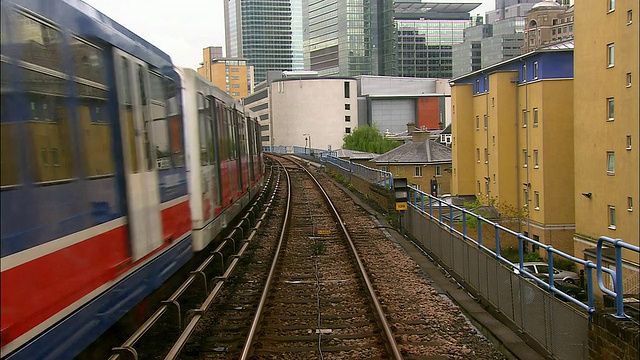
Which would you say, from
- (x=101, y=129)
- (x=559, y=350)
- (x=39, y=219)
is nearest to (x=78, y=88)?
(x=101, y=129)

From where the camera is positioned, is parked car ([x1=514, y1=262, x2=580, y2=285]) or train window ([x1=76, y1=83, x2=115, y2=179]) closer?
train window ([x1=76, y1=83, x2=115, y2=179])

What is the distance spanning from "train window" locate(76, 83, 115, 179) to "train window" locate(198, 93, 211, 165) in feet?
13.5

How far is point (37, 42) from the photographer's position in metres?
3.97

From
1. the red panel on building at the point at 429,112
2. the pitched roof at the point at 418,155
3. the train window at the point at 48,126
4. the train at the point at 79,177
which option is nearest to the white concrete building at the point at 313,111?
the red panel on building at the point at 429,112

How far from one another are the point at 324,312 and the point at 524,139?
115ft

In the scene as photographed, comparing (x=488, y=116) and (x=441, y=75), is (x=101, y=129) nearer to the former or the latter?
(x=488, y=116)

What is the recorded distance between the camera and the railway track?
6770 millimetres

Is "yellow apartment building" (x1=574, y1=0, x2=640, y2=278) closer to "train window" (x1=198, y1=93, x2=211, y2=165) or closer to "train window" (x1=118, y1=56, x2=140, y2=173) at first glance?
"train window" (x1=118, y1=56, x2=140, y2=173)

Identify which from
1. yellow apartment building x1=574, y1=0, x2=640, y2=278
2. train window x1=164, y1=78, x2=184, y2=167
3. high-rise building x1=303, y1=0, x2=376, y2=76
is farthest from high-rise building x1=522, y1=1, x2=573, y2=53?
train window x1=164, y1=78, x2=184, y2=167

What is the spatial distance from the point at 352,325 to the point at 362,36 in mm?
140975

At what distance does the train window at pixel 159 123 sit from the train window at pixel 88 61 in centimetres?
156

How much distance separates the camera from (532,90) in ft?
129

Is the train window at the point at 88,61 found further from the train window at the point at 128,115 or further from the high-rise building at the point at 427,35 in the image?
the high-rise building at the point at 427,35

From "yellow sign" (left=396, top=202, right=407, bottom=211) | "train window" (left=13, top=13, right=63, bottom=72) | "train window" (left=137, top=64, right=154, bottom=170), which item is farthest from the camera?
"yellow sign" (left=396, top=202, right=407, bottom=211)
